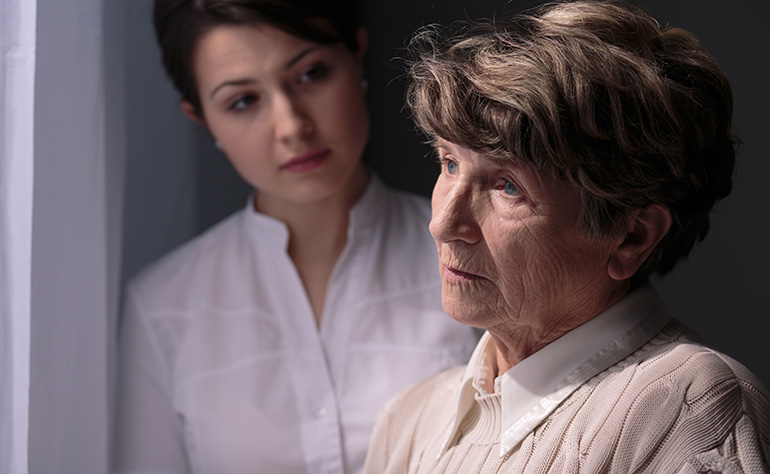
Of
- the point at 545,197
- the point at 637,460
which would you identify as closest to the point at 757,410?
the point at 637,460

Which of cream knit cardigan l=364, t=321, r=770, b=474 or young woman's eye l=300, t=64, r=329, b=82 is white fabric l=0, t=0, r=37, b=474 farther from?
cream knit cardigan l=364, t=321, r=770, b=474

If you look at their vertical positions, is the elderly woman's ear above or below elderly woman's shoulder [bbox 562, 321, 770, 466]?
above

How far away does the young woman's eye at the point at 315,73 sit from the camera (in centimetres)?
155

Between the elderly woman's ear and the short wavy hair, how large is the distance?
0.02 meters

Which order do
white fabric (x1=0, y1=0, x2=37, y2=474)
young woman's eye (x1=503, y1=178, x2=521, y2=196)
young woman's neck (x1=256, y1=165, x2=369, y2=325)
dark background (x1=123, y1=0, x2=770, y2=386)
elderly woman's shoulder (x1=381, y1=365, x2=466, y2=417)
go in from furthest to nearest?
young woman's neck (x1=256, y1=165, x2=369, y2=325) → dark background (x1=123, y1=0, x2=770, y2=386) → elderly woman's shoulder (x1=381, y1=365, x2=466, y2=417) → white fabric (x1=0, y1=0, x2=37, y2=474) → young woman's eye (x1=503, y1=178, x2=521, y2=196)

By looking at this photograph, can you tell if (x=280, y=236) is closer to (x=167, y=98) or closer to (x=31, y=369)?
(x=167, y=98)

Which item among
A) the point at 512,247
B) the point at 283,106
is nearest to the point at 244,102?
the point at 283,106

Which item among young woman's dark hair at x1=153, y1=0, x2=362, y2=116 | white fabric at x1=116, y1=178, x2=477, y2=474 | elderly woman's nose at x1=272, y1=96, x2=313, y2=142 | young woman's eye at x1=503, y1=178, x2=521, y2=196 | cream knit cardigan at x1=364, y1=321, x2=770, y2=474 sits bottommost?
white fabric at x1=116, y1=178, x2=477, y2=474

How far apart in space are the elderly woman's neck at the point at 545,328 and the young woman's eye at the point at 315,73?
0.73m

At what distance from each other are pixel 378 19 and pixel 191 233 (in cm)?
71

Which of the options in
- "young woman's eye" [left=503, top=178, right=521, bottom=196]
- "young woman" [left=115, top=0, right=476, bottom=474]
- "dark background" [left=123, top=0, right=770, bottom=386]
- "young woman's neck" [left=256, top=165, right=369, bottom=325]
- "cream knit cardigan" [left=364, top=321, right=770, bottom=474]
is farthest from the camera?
"young woman's neck" [left=256, top=165, right=369, bottom=325]

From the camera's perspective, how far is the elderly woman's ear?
0.94 metres

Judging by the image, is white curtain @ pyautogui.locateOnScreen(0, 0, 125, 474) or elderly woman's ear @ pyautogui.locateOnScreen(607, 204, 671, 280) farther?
white curtain @ pyautogui.locateOnScreen(0, 0, 125, 474)

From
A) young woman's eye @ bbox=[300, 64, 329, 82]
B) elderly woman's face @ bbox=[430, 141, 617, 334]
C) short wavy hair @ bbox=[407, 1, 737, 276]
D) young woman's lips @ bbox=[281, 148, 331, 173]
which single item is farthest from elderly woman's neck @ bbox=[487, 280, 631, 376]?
young woman's eye @ bbox=[300, 64, 329, 82]
